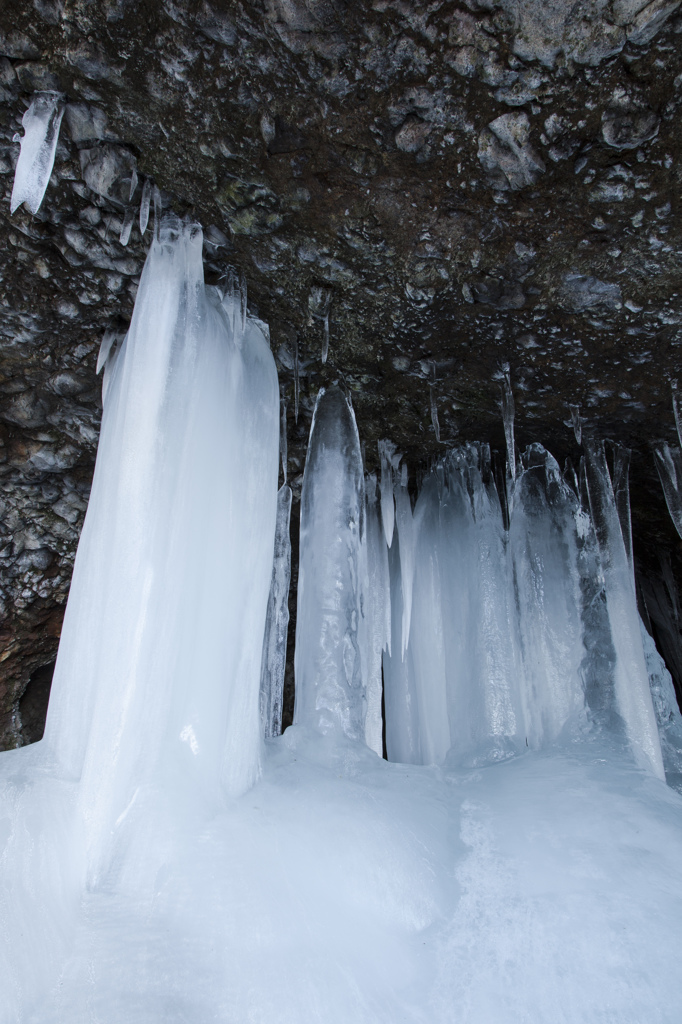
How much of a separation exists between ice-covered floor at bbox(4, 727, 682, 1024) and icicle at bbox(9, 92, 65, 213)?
1696mm

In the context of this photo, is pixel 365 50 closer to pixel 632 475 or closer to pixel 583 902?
pixel 583 902

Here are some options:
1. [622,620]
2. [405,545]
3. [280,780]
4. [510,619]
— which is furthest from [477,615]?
[280,780]

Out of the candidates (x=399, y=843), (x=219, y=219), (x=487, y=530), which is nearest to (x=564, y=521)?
(x=487, y=530)

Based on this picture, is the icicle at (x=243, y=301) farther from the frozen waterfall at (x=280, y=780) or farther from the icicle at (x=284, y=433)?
the icicle at (x=284, y=433)

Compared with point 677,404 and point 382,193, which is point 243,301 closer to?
A: point 382,193

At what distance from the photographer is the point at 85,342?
294 centimetres

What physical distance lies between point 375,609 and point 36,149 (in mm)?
2708

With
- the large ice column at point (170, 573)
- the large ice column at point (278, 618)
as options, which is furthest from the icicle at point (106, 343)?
the large ice column at point (278, 618)

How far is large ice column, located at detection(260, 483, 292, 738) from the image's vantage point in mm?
3746

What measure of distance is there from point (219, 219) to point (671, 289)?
1642mm

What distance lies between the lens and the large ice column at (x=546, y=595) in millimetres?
3168

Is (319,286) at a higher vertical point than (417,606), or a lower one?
higher

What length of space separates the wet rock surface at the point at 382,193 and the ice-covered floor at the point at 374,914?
1722 mm

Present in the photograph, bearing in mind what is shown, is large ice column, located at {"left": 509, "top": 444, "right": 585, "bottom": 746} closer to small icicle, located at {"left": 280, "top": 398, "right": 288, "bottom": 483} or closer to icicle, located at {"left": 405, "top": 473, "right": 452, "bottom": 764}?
icicle, located at {"left": 405, "top": 473, "right": 452, "bottom": 764}
